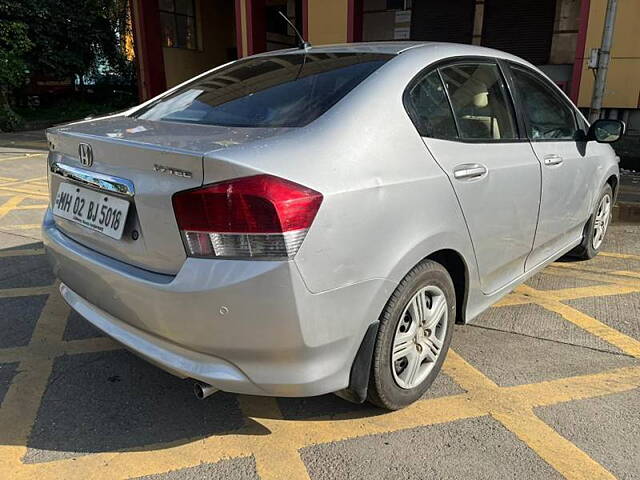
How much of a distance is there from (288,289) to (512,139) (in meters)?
1.75

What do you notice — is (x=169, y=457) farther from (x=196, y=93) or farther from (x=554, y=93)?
(x=554, y=93)

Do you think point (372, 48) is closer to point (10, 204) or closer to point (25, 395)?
point (25, 395)

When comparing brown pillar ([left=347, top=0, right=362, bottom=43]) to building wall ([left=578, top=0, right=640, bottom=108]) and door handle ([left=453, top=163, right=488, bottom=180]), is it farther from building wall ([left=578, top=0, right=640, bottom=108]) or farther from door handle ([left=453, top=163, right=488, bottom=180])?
door handle ([left=453, top=163, right=488, bottom=180])

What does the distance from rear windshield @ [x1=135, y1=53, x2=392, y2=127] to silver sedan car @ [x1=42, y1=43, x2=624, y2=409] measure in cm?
1

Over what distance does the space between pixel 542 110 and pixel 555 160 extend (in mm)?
367

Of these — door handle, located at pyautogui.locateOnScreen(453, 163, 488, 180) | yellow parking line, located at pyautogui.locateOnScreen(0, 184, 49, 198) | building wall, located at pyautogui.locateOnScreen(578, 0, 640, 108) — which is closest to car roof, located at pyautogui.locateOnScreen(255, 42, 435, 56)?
door handle, located at pyautogui.locateOnScreen(453, 163, 488, 180)

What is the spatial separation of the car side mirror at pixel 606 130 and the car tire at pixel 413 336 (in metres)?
1.96

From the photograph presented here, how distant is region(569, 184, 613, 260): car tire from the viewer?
14.0ft

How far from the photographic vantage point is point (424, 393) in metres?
2.61

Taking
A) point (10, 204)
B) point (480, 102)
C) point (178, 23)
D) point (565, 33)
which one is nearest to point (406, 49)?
point (480, 102)

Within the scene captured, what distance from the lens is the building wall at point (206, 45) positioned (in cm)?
1831

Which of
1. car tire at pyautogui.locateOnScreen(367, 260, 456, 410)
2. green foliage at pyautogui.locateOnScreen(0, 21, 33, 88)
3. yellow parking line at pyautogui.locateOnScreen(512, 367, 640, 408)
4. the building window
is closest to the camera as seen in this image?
car tire at pyautogui.locateOnScreen(367, 260, 456, 410)

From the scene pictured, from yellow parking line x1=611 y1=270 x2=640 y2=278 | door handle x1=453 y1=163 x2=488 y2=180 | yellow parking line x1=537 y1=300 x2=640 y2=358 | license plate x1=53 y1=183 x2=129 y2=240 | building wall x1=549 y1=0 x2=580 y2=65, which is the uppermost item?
building wall x1=549 y1=0 x2=580 y2=65

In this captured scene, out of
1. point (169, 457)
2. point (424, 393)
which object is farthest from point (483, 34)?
point (169, 457)
